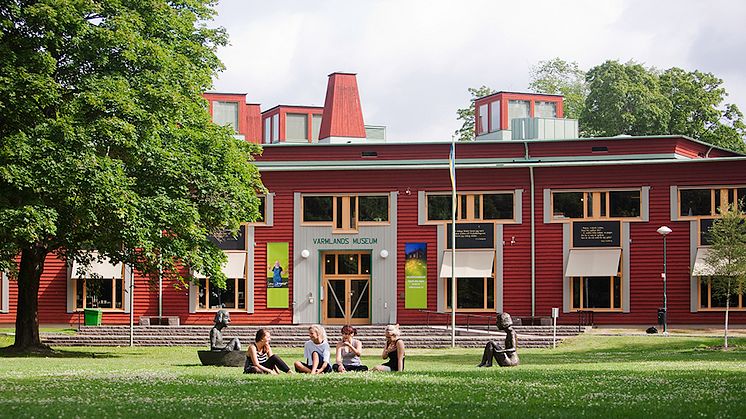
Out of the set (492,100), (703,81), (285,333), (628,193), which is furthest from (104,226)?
(703,81)

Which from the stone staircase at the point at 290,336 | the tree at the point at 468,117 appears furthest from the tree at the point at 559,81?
the stone staircase at the point at 290,336

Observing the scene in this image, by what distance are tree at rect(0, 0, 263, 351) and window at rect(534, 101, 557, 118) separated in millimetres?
31221

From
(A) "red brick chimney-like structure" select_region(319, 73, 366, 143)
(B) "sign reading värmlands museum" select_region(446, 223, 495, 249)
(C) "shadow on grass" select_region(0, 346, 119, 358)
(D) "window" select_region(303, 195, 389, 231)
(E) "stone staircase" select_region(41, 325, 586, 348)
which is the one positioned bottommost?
(E) "stone staircase" select_region(41, 325, 586, 348)

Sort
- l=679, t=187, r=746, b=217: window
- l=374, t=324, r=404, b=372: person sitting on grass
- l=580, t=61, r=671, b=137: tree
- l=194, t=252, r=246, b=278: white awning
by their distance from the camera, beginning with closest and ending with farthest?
l=374, t=324, r=404, b=372: person sitting on grass, l=679, t=187, r=746, b=217: window, l=194, t=252, r=246, b=278: white awning, l=580, t=61, r=671, b=137: tree

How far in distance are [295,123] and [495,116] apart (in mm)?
11840

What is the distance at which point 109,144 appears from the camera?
28.7 meters

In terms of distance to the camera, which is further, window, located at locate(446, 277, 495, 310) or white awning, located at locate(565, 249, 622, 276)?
window, located at locate(446, 277, 495, 310)

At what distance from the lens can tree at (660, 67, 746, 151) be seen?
67875 millimetres

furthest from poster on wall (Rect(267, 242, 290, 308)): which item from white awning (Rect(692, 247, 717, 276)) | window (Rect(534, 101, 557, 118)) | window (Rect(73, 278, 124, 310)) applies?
window (Rect(534, 101, 557, 118))

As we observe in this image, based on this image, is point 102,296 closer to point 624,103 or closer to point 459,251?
point 459,251

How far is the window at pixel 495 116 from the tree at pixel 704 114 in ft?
45.8

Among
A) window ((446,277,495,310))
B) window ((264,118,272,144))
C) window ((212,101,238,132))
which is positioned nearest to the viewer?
window ((446,277,495,310))

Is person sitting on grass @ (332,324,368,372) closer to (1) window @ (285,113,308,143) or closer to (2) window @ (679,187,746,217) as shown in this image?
(2) window @ (679,187,746,217)

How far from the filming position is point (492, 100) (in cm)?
6056
